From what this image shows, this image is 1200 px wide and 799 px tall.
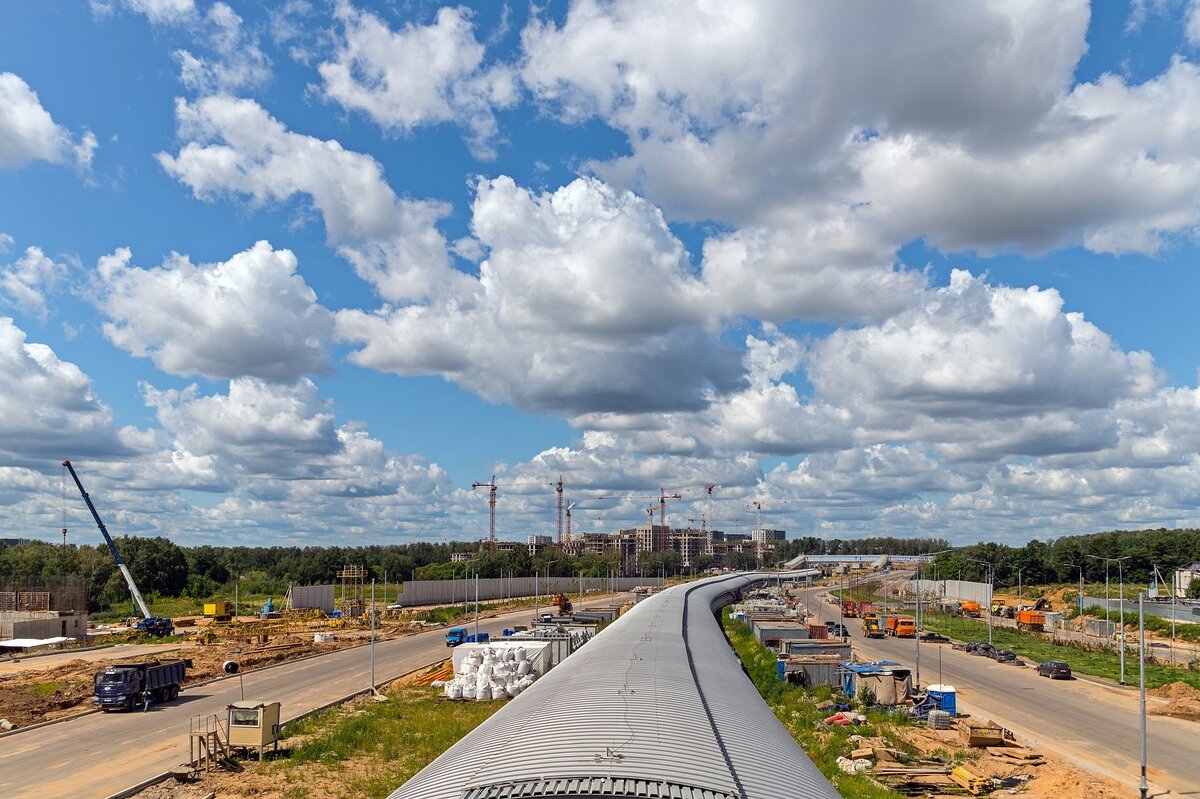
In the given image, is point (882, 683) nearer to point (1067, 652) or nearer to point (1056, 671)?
point (1056, 671)

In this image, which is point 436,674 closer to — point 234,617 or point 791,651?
point 791,651

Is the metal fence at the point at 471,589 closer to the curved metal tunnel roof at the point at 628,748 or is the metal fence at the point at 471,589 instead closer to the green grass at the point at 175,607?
the green grass at the point at 175,607

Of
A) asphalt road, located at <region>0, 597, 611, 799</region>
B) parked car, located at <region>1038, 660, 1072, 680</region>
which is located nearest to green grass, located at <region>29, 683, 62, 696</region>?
asphalt road, located at <region>0, 597, 611, 799</region>

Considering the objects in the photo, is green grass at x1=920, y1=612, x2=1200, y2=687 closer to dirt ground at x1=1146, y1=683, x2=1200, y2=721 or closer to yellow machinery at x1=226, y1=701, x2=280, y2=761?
dirt ground at x1=1146, y1=683, x2=1200, y2=721

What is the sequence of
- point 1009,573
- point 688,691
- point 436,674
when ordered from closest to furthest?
point 688,691, point 436,674, point 1009,573

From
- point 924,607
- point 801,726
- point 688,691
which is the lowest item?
point 924,607

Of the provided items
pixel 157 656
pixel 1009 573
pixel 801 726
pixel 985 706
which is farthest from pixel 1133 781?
pixel 1009 573

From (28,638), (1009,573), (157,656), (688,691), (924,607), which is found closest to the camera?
(688,691)

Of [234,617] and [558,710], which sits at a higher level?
[558,710]
